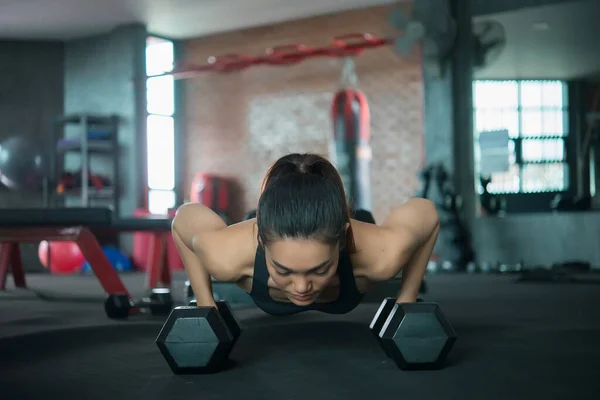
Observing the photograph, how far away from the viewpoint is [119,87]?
7637 millimetres

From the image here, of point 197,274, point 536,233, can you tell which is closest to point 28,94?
point 536,233

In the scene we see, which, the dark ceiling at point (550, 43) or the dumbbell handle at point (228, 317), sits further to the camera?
the dark ceiling at point (550, 43)

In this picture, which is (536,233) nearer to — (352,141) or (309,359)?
(352,141)

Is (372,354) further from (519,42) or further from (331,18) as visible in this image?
(331,18)

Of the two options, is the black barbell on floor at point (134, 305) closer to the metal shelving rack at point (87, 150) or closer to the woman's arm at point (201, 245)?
the woman's arm at point (201, 245)

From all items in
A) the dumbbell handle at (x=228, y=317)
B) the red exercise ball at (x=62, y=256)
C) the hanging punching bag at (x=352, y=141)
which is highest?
the hanging punching bag at (x=352, y=141)

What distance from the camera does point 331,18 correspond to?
23.1ft

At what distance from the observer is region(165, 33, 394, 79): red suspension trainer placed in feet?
19.7

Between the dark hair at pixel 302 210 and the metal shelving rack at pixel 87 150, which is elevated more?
the metal shelving rack at pixel 87 150

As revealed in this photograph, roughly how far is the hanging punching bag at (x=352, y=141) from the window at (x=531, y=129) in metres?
1.07

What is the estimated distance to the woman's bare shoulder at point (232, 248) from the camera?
1404 millimetres

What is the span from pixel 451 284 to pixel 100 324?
2525 millimetres

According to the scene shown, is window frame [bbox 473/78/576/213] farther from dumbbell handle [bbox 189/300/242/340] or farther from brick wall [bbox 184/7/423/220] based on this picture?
dumbbell handle [bbox 189/300/242/340]

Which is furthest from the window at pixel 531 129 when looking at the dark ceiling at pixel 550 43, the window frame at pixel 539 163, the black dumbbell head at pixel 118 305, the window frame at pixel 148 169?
the black dumbbell head at pixel 118 305
